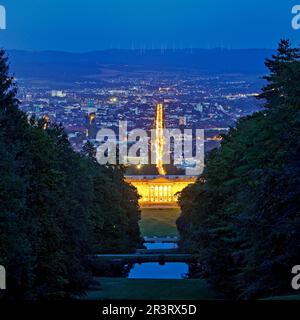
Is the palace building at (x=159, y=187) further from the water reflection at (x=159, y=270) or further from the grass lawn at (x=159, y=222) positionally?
the water reflection at (x=159, y=270)

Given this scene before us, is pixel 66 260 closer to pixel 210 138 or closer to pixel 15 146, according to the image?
pixel 15 146

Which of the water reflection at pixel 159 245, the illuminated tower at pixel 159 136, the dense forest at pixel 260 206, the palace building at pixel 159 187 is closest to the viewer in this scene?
the dense forest at pixel 260 206

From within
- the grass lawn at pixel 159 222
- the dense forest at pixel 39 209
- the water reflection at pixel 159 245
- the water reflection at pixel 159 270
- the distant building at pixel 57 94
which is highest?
the distant building at pixel 57 94

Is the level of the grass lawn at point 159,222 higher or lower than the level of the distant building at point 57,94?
lower

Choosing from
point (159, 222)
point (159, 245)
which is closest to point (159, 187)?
point (159, 222)

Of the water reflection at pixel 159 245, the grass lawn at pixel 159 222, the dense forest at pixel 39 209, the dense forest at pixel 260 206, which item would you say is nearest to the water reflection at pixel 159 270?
the dense forest at pixel 39 209

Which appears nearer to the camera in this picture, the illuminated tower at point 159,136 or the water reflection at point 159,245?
the water reflection at point 159,245

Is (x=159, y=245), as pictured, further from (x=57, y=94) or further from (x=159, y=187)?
(x=57, y=94)
